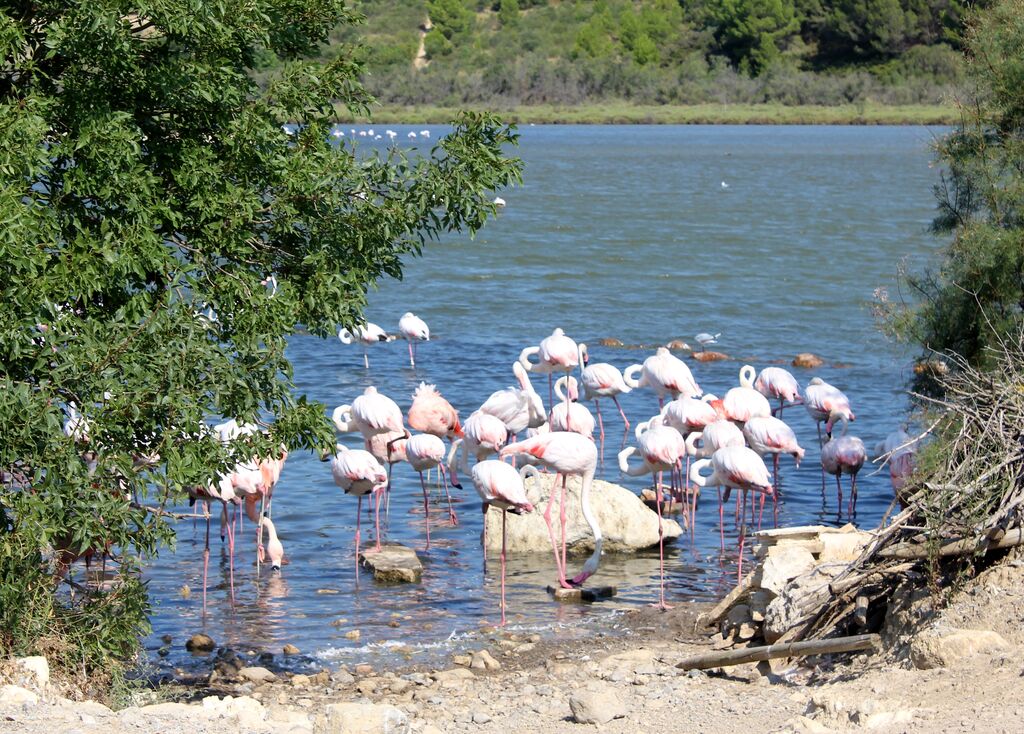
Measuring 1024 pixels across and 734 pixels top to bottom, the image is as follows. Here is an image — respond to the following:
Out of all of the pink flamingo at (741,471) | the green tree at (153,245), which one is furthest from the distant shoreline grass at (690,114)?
the green tree at (153,245)

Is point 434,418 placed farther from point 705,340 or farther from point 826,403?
point 705,340

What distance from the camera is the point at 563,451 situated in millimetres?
12031

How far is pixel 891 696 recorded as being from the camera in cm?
780

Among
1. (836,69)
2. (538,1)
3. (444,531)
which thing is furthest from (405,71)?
(444,531)

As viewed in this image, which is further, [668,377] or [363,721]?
[668,377]

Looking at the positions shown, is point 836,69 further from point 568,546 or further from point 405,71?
point 568,546

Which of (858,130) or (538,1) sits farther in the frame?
(538,1)

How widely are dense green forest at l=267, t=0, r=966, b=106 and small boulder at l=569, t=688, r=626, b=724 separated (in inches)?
3824

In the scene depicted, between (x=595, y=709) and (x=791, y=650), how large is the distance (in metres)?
1.21

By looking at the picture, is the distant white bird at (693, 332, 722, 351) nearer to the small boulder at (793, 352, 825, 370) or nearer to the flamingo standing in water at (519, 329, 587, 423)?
the small boulder at (793, 352, 825, 370)

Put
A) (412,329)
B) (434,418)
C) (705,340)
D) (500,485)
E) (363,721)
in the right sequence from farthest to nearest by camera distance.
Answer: (705,340)
(412,329)
(434,418)
(500,485)
(363,721)

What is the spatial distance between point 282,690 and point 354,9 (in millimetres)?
4467

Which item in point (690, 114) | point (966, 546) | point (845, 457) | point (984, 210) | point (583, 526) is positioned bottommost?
point (583, 526)

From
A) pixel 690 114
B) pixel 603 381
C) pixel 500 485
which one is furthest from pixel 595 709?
pixel 690 114
